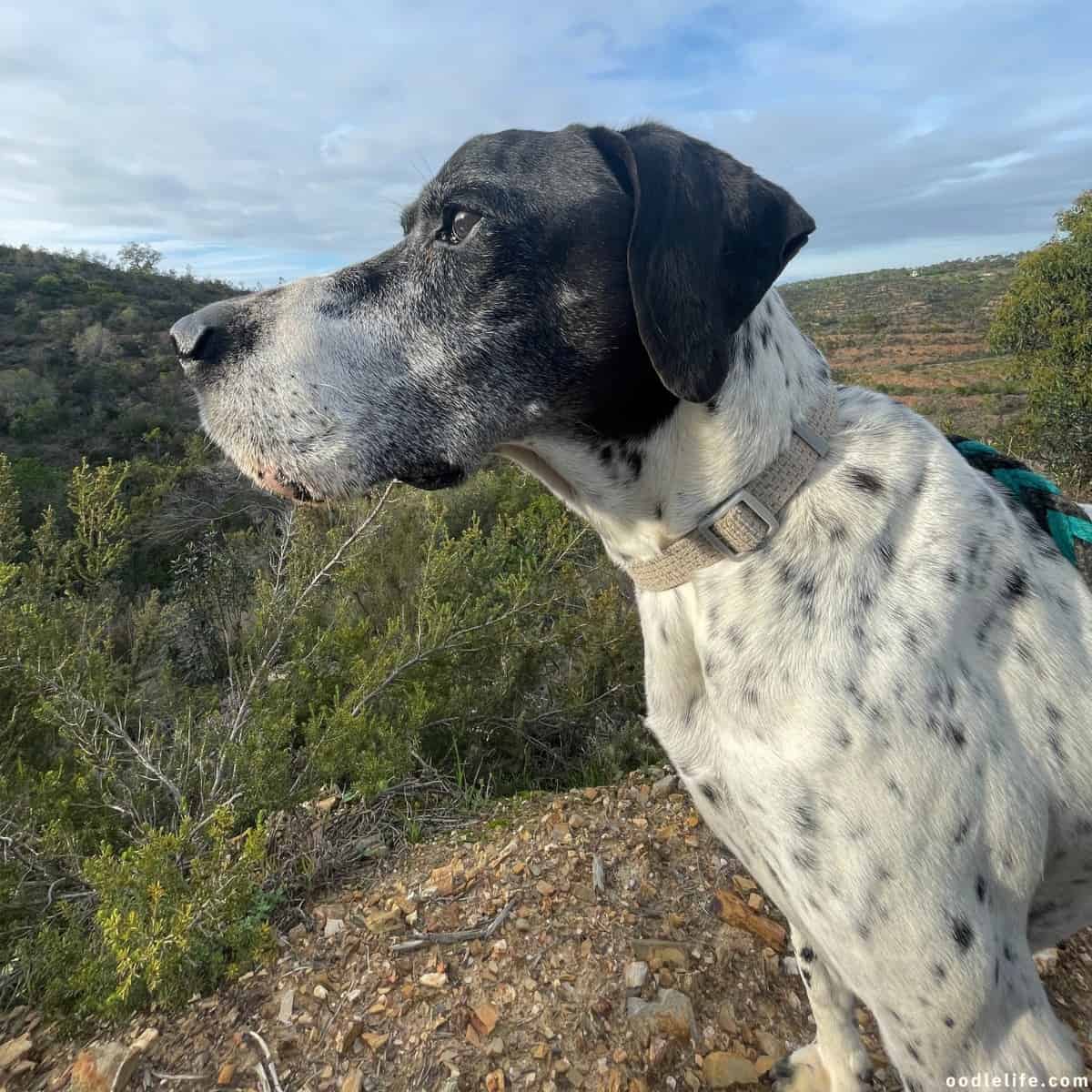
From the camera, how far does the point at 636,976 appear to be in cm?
222

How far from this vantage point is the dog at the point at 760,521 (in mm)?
1507

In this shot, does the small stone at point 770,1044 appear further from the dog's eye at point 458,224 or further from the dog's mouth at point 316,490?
the dog's eye at point 458,224

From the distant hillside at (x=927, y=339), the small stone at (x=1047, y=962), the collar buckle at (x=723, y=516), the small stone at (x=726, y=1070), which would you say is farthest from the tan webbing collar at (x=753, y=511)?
the distant hillside at (x=927, y=339)

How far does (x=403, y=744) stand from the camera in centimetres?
320

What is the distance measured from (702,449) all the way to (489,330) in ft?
1.99

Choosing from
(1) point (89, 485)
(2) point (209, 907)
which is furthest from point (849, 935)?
(1) point (89, 485)

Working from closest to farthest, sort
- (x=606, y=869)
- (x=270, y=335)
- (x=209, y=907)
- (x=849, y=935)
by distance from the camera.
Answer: (x=849, y=935) < (x=270, y=335) < (x=209, y=907) < (x=606, y=869)

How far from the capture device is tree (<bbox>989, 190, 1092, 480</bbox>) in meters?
10.4

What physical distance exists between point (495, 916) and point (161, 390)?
17.3 meters

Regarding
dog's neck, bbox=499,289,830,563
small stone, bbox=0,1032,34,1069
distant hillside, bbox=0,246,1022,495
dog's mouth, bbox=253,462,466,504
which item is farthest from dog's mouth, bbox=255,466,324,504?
distant hillside, bbox=0,246,1022,495

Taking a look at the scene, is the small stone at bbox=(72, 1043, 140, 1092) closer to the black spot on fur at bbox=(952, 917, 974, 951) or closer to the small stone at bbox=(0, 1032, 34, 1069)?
the small stone at bbox=(0, 1032, 34, 1069)

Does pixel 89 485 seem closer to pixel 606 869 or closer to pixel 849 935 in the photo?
pixel 606 869

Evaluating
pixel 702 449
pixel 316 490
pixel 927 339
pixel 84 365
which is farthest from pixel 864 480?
pixel 927 339

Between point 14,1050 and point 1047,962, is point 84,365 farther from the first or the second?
point 1047,962
